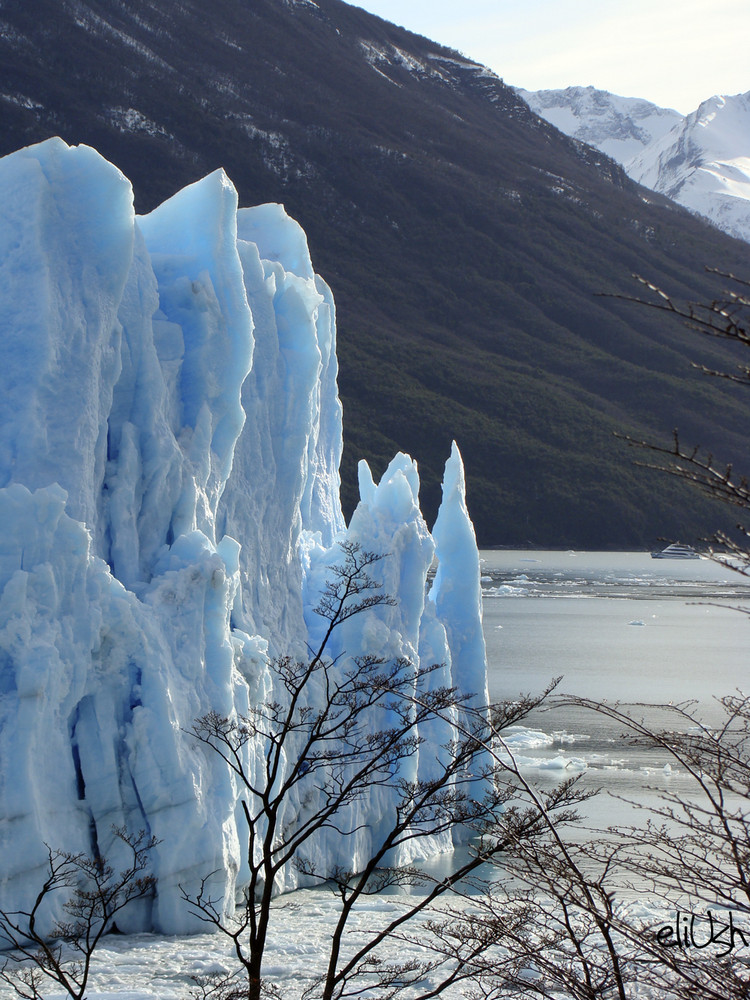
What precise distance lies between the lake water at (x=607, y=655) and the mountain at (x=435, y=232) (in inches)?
908

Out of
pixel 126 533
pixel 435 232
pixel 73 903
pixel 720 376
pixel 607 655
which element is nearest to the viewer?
pixel 720 376

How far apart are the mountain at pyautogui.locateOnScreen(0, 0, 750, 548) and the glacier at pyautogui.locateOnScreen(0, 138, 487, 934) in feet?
216

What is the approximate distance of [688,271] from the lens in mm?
136875

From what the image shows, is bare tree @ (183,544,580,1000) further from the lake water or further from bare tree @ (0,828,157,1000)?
the lake water

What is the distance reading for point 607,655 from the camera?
3366cm

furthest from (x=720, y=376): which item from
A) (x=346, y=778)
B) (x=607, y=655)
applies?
(x=607, y=655)

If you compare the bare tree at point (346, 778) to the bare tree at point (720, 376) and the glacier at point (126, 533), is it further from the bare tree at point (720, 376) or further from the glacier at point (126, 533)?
the bare tree at point (720, 376)

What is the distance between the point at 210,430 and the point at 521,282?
131317 mm

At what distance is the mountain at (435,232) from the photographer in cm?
9344

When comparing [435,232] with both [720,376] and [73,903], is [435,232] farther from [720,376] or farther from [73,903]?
[720,376]

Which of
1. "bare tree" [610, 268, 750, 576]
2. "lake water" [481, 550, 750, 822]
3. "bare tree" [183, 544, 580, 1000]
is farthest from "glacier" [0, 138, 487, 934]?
"bare tree" [610, 268, 750, 576]

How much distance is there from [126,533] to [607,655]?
25.6 m

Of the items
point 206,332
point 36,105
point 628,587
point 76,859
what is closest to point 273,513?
point 206,332

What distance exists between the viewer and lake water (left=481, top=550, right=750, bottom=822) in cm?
1875
